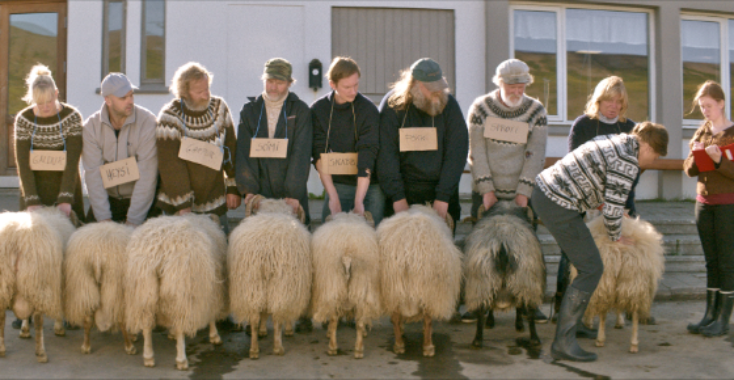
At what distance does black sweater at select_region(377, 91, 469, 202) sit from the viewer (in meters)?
4.84

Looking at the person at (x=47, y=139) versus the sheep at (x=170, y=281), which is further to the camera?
the person at (x=47, y=139)

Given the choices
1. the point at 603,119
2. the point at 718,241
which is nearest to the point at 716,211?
the point at 718,241

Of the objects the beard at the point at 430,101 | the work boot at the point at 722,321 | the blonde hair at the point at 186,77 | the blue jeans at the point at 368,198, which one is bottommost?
the work boot at the point at 722,321

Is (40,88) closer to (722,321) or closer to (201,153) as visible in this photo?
(201,153)

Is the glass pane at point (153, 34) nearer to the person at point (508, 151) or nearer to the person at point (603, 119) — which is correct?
the person at point (508, 151)

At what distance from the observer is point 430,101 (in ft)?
15.8

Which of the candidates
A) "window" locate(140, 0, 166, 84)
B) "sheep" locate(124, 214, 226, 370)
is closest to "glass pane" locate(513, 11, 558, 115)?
"window" locate(140, 0, 166, 84)

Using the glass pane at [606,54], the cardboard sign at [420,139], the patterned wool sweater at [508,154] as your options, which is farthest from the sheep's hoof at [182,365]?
the glass pane at [606,54]

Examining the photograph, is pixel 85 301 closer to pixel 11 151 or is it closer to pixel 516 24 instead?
pixel 11 151

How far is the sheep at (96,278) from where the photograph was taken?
4.03 meters

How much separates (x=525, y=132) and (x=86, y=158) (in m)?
3.68

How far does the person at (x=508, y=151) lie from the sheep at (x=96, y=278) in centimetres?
291

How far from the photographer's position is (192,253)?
394 cm

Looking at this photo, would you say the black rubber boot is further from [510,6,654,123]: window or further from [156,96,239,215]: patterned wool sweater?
[510,6,654,123]: window
